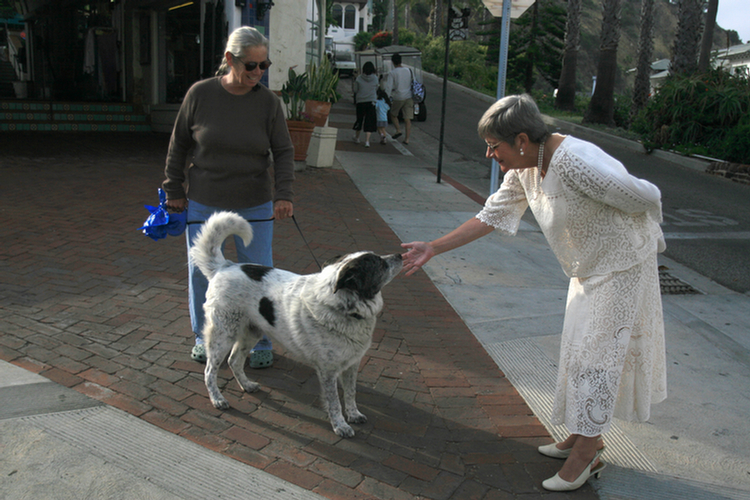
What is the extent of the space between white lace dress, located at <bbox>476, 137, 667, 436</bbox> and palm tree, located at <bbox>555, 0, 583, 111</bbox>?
78.7 ft

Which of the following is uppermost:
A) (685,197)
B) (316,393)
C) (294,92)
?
(294,92)

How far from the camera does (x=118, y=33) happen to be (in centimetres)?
1612

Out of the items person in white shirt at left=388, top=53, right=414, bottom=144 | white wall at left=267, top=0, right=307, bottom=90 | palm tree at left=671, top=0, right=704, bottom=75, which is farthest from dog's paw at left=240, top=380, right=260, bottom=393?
palm tree at left=671, top=0, right=704, bottom=75

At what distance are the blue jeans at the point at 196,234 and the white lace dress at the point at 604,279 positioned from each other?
1.91 m

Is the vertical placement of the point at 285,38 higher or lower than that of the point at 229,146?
higher

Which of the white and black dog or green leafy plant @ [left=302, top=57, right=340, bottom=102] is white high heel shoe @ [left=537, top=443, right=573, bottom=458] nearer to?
the white and black dog

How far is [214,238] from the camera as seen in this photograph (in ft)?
10.8

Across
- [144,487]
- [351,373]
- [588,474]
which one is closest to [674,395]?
[588,474]

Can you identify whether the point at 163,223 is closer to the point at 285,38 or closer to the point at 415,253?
the point at 415,253

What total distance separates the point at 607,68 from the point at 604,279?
19382 millimetres

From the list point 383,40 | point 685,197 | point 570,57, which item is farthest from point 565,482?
point 383,40

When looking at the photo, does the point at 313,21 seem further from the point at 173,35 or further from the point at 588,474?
the point at 588,474

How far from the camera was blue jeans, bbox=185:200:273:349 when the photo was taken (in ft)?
12.3

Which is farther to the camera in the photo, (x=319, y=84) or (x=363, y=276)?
(x=319, y=84)
